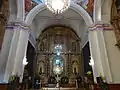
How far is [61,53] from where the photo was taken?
16.4 meters

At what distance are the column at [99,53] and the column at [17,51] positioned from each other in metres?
3.99

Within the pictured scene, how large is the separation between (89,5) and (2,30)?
235 inches

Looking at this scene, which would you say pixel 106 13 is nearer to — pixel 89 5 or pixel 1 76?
pixel 89 5

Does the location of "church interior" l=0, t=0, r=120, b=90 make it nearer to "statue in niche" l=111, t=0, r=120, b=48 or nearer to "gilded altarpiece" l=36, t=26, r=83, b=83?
"statue in niche" l=111, t=0, r=120, b=48

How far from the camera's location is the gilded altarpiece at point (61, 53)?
15594mm

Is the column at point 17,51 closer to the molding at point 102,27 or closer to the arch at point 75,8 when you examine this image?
the arch at point 75,8

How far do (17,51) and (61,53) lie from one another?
8192mm

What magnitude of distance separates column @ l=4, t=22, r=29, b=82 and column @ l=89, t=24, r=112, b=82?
157 inches

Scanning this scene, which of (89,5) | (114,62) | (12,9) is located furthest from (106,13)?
(12,9)

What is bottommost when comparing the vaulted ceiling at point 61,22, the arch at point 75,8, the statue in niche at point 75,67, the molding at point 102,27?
the statue in niche at point 75,67

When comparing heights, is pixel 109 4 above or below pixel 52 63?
above

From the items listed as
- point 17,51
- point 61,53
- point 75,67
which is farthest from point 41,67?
point 17,51

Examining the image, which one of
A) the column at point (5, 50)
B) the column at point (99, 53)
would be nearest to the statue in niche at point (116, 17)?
the column at point (99, 53)

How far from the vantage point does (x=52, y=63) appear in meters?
16.0
